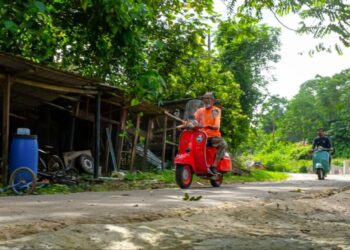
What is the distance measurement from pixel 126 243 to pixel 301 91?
179ft

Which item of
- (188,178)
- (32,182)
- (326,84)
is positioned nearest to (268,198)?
(326,84)

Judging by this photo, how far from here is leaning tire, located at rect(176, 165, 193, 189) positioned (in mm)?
9078

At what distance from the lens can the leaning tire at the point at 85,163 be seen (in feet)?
44.1

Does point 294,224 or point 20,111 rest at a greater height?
point 20,111

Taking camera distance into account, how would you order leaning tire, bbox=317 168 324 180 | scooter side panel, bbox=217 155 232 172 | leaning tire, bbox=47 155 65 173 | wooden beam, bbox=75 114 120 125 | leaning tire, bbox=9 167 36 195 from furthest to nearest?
1. leaning tire, bbox=317 168 324 180
2. wooden beam, bbox=75 114 120 125
3. leaning tire, bbox=47 155 65 173
4. scooter side panel, bbox=217 155 232 172
5. leaning tire, bbox=9 167 36 195

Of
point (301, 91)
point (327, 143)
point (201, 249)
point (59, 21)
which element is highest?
point (301, 91)

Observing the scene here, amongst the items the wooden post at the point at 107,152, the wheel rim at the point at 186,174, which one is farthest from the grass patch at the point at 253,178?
the wheel rim at the point at 186,174

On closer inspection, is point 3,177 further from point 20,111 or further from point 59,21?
point 20,111

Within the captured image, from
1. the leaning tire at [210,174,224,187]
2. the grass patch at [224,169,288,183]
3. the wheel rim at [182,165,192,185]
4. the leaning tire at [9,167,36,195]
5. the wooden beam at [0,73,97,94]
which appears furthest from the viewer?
the grass patch at [224,169,288,183]

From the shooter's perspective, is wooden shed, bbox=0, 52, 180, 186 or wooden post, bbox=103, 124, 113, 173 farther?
wooden post, bbox=103, 124, 113, 173

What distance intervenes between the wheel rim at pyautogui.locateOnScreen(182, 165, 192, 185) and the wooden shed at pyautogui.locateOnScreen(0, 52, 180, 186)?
2.42m

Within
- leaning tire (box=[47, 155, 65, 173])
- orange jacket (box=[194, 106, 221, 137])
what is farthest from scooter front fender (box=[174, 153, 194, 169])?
leaning tire (box=[47, 155, 65, 173])

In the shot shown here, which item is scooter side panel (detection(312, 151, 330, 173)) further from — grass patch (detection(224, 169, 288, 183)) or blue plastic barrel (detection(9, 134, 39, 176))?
blue plastic barrel (detection(9, 134, 39, 176))

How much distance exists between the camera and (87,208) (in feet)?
16.9
